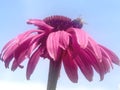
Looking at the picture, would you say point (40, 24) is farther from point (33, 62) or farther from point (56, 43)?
point (56, 43)

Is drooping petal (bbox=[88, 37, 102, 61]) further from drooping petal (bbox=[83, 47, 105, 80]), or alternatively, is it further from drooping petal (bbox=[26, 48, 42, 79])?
drooping petal (bbox=[26, 48, 42, 79])

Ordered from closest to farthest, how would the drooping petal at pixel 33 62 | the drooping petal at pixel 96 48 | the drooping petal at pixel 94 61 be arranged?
the drooping petal at pixel 96 48, the drooping petal at pixel 94 61, the drooping petal at pixel 33 62

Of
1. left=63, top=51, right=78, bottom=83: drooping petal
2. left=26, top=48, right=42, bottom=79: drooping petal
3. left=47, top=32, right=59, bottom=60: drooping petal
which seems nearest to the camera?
left=47, top=32, right=59, bottom=60: drooping petal

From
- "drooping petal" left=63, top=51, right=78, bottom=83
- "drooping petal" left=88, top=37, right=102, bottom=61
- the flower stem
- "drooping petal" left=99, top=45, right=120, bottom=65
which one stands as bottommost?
"drooping petal" left=63, top=51, right=78, bottom=83

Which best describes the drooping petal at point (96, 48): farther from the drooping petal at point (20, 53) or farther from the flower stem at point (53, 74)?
the drooping petal at point (20, 53)

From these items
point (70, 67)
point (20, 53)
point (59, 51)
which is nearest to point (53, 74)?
point (59, 51)

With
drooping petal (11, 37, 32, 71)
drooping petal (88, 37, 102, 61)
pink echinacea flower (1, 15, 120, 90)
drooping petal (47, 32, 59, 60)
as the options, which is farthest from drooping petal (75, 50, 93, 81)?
drooping petal (11, 37, 32, 71)

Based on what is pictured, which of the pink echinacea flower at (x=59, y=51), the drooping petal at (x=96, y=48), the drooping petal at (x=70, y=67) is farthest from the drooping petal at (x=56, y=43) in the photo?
the drooping petal at (x=70, y=67)

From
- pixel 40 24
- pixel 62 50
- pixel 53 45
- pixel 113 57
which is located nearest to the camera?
pixel 53 45

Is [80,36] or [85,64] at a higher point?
[80,36]
